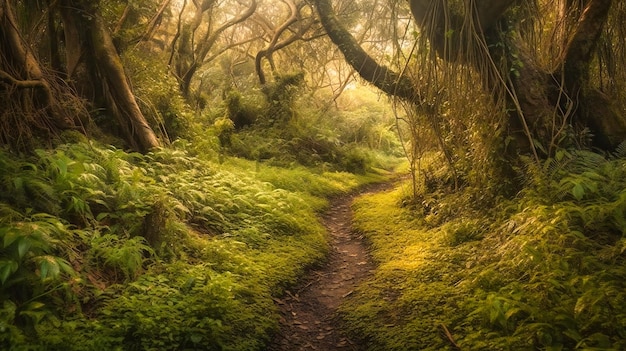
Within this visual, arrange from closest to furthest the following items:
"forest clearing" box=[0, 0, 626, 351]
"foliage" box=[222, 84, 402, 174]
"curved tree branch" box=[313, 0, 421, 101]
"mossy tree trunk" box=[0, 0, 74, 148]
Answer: "forest clearing" box=[0, 0, 626, 351] → "mossy tree trunk" box=[0, 0, 74, 148] → "curved tree branch" box=[313, 0, 421, 101] → "foliage" box=[222, 84, 402, 174]

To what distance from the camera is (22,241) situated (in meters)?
3.37

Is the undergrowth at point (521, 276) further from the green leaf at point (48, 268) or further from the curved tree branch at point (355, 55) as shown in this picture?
the curved tree branch at point (355, 55)

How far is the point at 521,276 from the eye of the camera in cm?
426

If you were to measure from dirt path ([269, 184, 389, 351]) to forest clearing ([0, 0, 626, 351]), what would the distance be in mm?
32

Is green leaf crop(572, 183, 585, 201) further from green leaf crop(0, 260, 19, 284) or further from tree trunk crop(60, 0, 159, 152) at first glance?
tree trunk crop(60, 0, 159, 152)

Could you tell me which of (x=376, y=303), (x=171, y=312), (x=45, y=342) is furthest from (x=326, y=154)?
(x=45, y=342)

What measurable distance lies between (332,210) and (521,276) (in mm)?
5825

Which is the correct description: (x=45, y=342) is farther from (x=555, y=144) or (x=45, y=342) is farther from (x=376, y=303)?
(x=555, y=144)

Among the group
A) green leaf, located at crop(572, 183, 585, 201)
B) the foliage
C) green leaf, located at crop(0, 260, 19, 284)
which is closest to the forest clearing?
green leaf, located at crop(0, 260, 19, 284)

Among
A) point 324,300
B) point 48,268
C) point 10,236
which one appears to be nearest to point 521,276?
point 324,300

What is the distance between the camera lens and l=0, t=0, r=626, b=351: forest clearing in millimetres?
3648

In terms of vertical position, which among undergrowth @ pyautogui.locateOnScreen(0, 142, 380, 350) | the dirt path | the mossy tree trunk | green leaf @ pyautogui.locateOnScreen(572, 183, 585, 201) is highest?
the mossy tree trunk

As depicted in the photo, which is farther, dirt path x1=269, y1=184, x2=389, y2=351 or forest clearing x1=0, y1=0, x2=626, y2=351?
dirt path x1=269, y1=184, x2=389, y2=351

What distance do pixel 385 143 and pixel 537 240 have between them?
58.2ft
